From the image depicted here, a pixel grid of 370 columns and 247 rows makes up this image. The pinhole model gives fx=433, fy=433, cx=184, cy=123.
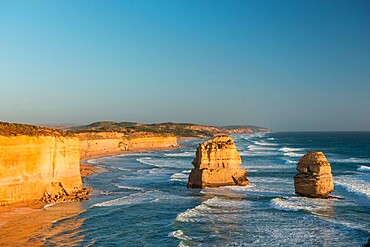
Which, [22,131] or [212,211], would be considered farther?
[22,131]

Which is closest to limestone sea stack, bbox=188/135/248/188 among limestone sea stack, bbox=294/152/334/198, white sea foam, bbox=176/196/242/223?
white sea foam, bbox=176/196/242/223

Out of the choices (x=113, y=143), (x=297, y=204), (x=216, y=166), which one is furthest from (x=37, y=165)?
(x=113, y=143)

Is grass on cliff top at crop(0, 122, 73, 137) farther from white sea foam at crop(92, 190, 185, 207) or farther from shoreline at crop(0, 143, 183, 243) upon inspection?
white sea foam at crop(92, 190, 185, 207)

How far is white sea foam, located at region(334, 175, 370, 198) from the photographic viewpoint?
3008cm

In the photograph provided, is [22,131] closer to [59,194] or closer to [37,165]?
[37,165]

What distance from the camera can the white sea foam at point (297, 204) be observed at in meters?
23.7

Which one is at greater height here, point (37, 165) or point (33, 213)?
point (37, 165)

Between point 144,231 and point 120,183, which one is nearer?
point 144,231

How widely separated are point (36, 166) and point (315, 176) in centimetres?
1654

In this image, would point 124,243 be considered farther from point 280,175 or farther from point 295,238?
point 280,175

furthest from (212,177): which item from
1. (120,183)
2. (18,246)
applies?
(18,246)

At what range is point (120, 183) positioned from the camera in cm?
3700

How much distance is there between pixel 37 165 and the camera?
1009 inches

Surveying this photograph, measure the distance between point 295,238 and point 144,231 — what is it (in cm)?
663
